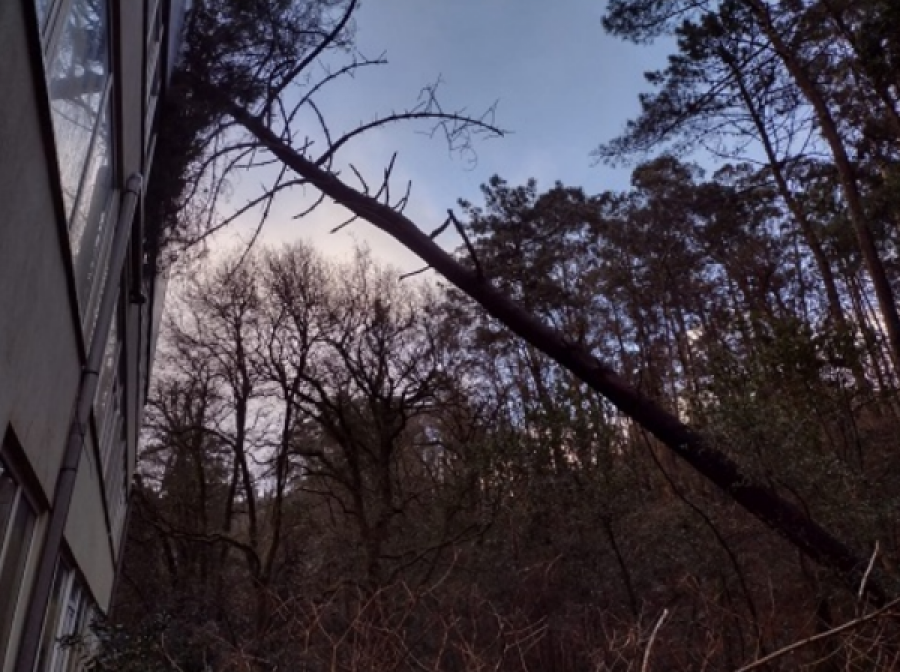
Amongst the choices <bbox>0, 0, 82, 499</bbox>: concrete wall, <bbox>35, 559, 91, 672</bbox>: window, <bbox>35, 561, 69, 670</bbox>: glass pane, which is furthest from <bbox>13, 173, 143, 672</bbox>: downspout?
<bbox>35, 561, 69, 670</bbox>: glass pane

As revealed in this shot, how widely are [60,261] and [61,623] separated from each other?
4602 millimetres

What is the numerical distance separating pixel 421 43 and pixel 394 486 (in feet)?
42.1

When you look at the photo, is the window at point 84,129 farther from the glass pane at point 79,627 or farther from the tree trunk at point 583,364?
the glass pane at point 79,627

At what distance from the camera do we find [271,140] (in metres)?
7.54

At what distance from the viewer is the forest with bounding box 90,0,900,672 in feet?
24.8

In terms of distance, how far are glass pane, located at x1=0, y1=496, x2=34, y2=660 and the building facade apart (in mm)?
13

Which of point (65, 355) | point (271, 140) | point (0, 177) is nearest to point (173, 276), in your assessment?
point (271, 140)

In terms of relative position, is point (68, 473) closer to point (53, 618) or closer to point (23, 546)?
point (23, 546)

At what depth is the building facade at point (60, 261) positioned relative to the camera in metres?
3.04

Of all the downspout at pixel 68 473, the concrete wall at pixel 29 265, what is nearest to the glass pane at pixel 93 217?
the downspout at pixel 68 473

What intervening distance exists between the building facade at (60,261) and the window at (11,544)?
0.01 meters

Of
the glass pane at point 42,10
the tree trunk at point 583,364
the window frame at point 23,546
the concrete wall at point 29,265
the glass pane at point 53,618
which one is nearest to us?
the concrete wall at point 29,265

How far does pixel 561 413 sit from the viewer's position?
15.0m

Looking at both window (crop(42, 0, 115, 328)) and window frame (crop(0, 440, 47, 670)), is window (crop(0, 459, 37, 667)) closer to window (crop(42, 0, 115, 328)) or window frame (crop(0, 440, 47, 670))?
window frame (crop(0, 440, 47, 670))
